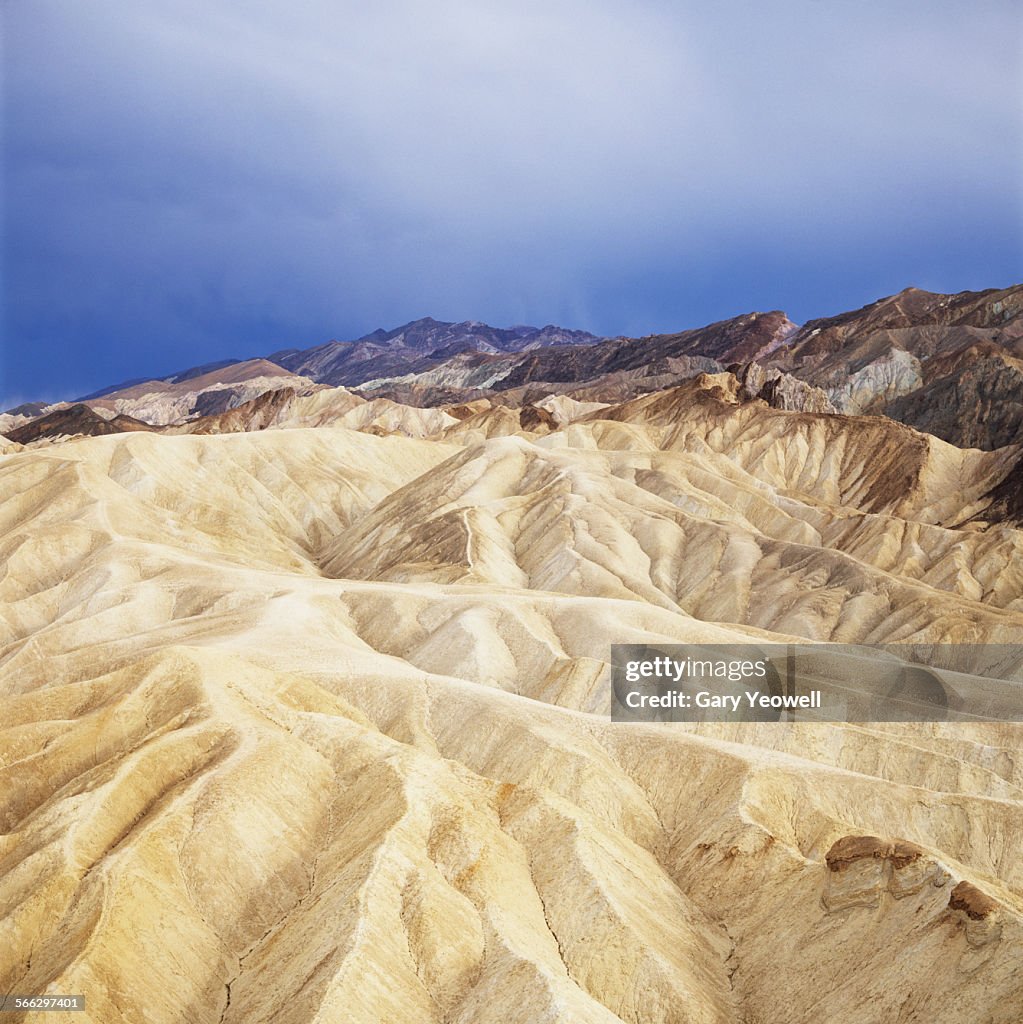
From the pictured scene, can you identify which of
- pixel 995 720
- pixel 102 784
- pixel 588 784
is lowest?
pixel 995 720

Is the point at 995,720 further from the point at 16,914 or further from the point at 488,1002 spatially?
the point at 16,914

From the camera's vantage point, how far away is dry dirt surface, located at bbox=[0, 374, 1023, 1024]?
28656 mm

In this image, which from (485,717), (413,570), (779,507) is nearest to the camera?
(485,717)

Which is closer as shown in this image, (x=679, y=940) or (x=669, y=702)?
(x=679, y=940)

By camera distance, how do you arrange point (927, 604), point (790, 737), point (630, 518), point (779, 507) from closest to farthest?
1. point (790, 737)
2. point (927, 604)
3. point (630, 518)
4. point (779, 507)

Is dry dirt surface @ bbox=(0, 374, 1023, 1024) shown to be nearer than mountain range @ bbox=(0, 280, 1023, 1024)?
Yes

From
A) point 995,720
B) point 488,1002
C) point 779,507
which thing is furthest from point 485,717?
point 779,507

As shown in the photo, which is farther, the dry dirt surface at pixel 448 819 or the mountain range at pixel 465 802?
the mountain range at pixel 465 802

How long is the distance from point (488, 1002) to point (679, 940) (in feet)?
26.3

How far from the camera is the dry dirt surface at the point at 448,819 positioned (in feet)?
94.0

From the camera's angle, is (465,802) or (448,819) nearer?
(448,819)

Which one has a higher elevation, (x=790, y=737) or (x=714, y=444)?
(x=714, y=444)

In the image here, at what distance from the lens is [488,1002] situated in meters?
27.7

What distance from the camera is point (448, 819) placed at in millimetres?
34719
